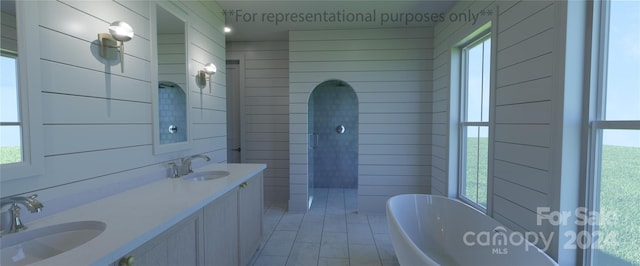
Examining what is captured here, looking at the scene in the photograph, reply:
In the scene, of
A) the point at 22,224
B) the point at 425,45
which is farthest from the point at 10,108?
the point at 425,45

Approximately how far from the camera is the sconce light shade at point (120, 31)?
1495 mm

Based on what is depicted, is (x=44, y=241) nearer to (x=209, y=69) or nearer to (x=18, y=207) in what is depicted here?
(x=18, y=207)

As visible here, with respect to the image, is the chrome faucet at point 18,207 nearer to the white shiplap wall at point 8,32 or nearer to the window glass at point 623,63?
the white shiplap wall at point 8,32

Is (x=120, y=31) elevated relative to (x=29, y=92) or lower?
elevated

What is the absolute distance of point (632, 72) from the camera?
1269 mm

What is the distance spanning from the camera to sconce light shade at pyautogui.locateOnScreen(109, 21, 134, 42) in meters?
1.50

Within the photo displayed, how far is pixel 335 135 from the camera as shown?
535 cm

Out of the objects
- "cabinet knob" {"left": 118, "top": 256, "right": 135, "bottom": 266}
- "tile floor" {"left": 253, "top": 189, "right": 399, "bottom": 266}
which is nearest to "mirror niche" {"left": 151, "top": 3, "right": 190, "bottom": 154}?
"cabinet knob" {"left": 118, "top": 256, "right": 135, "bottom": 266}

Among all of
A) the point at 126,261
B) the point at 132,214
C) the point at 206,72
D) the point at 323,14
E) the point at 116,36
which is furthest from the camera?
the point at 323,14

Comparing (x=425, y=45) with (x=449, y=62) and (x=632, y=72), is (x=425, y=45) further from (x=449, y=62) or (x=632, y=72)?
(x=632, y=72)

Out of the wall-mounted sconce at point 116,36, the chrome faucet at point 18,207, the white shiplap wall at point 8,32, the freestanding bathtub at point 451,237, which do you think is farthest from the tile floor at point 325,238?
the white shiplap wall at point 8,32

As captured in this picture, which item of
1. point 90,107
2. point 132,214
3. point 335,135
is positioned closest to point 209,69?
point 90,107

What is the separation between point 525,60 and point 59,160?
2.65 metres

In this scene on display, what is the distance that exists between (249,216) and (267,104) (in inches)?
89.2
